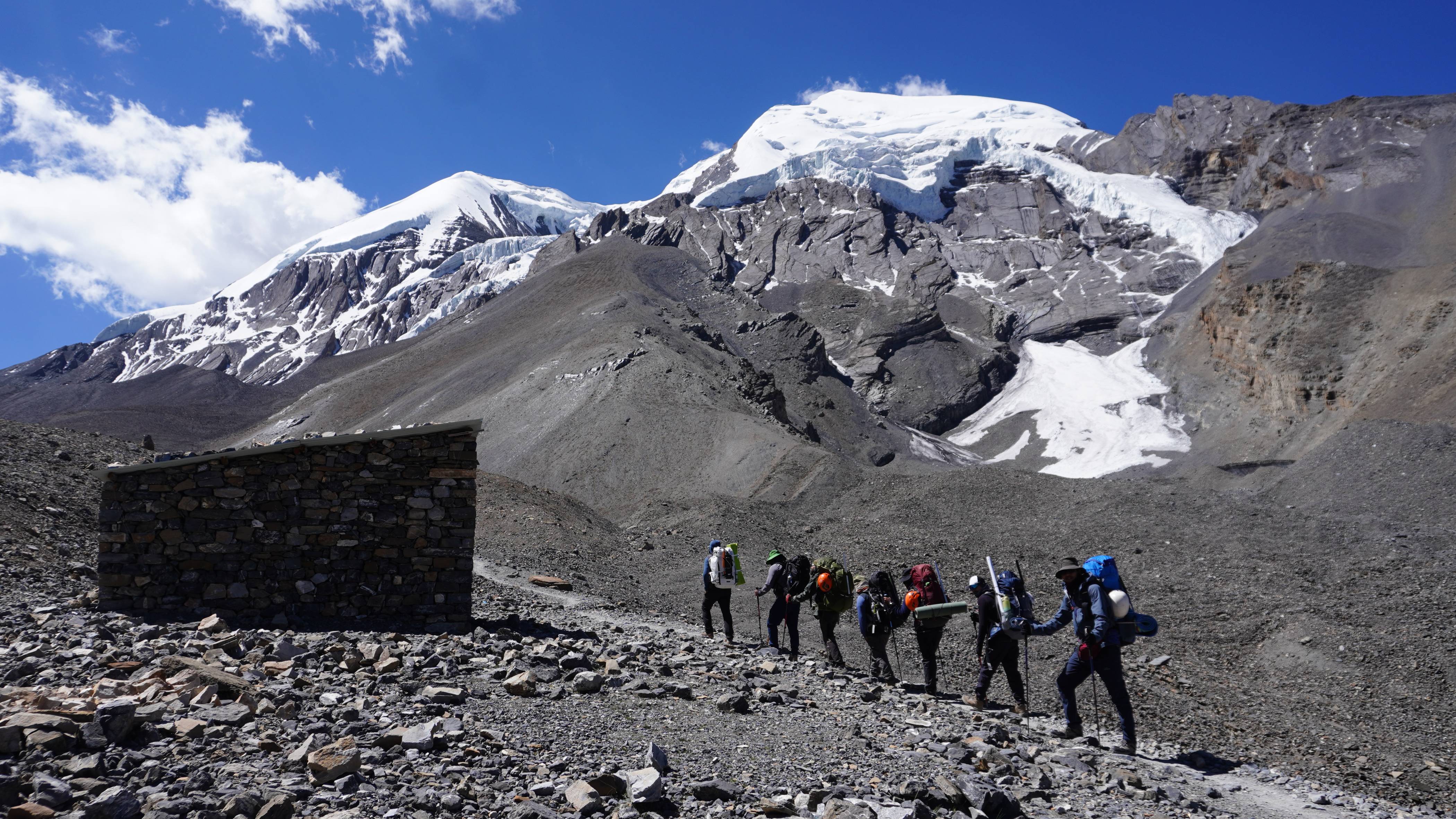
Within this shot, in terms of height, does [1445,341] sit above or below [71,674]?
above

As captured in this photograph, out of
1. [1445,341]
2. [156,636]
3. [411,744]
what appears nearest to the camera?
[411,744]

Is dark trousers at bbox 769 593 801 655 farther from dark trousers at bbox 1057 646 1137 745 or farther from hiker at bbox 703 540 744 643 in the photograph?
dark trousers at bbox 1057 646 1137 745

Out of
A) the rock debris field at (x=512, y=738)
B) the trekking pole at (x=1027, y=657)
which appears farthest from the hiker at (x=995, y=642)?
the rock debris field at (x=512, y=738)

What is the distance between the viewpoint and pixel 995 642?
985 cm

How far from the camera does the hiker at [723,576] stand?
13188 mm

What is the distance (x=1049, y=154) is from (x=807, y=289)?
235ft

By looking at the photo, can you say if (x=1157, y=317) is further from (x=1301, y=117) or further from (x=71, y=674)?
(x=71, y=674)

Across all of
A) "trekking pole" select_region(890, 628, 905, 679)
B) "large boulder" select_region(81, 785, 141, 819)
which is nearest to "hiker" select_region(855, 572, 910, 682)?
"trekking pole" select_region(890, 628, 905, 679)

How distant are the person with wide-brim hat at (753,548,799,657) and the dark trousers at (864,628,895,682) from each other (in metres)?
1.33

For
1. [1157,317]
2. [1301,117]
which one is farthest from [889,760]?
[1301,117]

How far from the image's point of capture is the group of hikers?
839 cm

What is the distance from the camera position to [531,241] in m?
179

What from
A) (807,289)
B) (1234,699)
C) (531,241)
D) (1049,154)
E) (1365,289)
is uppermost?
(1049,154)

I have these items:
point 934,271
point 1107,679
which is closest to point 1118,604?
point 1107,679
